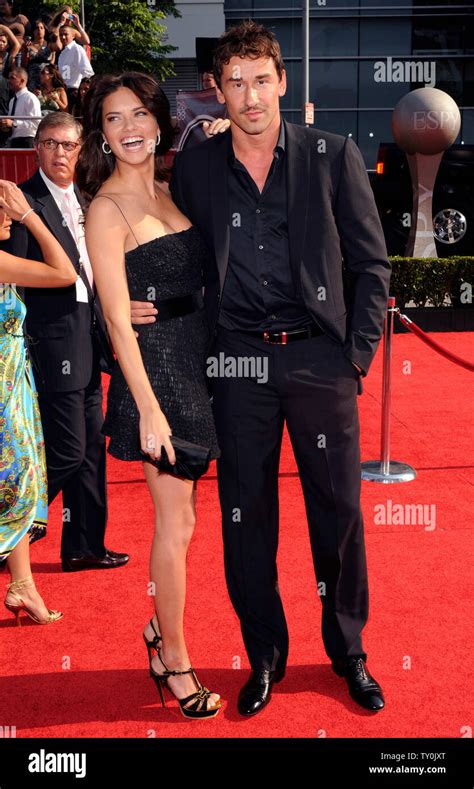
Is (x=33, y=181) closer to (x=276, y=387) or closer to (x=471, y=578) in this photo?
(x=276, y=387)

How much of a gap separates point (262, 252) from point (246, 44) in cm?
68

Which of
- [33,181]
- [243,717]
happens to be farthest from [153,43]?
[243,717]

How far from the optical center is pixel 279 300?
3.14 metres

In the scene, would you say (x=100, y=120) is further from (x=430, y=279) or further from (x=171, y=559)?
(x=430, y=279)

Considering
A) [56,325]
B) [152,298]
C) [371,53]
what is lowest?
[56,325]

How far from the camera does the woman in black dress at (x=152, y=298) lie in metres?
2.95

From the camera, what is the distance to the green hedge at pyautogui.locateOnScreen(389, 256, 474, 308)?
1287 cm

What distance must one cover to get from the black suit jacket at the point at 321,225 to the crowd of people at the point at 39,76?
33.9 ft

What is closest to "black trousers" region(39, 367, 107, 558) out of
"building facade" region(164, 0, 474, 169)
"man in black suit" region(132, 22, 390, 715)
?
"man in black suit" region(132, 22, 390, 715)

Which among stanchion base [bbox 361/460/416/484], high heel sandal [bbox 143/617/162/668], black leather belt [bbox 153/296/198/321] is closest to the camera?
black leather belt [bbox 153/296/198/321]

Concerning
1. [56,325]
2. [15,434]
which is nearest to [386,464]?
[56,325]

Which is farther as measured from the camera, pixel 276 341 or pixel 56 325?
pixel 56 325

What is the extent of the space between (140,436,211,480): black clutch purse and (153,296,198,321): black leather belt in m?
0.42

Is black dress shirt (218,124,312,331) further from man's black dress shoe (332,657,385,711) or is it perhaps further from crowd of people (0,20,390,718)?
man's black dress shoe (332,657,385,711)
